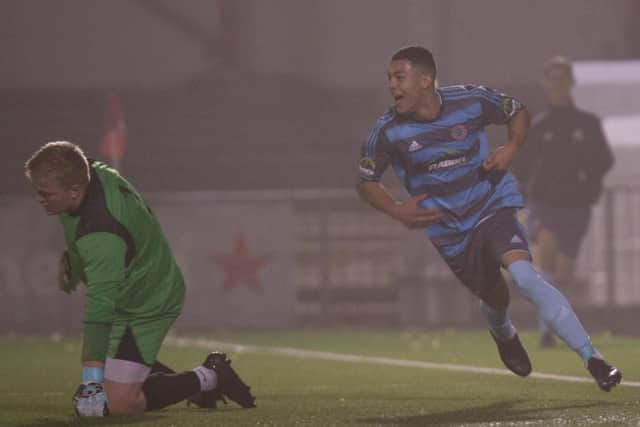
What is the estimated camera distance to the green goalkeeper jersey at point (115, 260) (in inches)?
320

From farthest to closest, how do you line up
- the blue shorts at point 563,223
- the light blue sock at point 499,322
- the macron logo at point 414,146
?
the blue shorts at point 563,223
the light blue sock at point 499,322
the macron logo at point 414,146

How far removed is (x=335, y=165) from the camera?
28469mm

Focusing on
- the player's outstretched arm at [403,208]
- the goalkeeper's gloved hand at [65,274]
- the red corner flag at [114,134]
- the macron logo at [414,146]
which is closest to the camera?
the goalkeeper's gloved hand at [65,274]

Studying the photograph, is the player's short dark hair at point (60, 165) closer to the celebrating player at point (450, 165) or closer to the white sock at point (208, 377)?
the white sock at point (208, 377)

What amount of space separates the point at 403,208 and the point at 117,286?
1.94 metres

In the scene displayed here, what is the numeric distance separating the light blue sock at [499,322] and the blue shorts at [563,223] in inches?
216

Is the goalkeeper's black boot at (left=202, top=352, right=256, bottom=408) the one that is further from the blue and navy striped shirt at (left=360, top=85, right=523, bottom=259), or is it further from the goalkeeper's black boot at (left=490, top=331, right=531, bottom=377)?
the goalkeeper's black boot at (left=490, top=331, right=531, bottom=377)

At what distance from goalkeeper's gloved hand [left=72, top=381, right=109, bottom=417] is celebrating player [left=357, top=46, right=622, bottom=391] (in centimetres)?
204

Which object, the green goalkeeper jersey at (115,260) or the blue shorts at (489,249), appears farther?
the blue shorts at (489,249)

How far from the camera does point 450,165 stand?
384 inches

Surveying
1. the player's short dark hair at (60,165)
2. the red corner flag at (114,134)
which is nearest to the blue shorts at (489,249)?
the player's short dark hair at (60,165)

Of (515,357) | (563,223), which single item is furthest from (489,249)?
(563,223)

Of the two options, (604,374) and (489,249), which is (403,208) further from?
(604,374)

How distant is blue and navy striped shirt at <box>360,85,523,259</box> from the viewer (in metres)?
9.73
